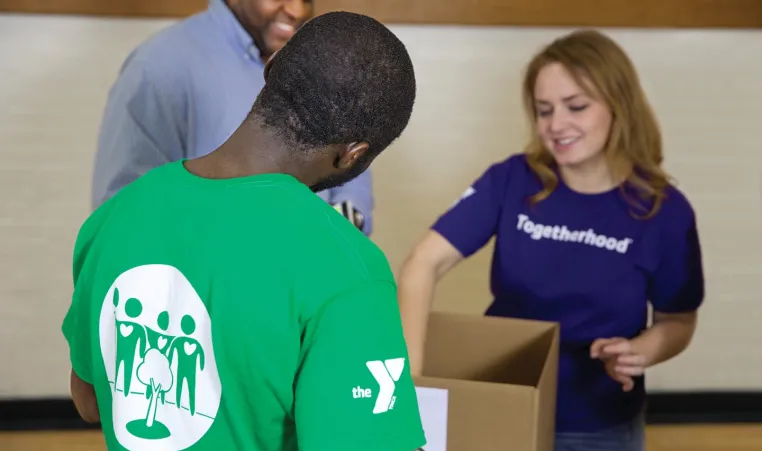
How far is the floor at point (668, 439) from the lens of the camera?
2680 millimetres

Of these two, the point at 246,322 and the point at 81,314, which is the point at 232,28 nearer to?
the point at 81,314

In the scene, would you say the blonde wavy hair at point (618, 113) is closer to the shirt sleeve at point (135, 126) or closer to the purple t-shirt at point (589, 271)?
the purple t-shirt at point (589, 271)

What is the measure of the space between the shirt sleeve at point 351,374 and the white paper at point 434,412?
32 centimetres

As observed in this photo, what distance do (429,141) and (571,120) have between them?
3.64ft

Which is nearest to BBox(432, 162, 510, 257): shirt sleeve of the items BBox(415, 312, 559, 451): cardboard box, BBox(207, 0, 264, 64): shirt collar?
BBox(415, 312, 559, 451): cardboard box

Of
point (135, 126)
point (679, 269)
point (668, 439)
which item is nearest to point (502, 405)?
point (679, 269)

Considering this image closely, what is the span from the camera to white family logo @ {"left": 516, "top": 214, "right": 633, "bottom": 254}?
157 centimetres

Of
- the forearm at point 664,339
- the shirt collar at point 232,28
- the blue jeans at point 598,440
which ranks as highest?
the shirt collar at point 232,28

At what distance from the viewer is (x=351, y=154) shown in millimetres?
816

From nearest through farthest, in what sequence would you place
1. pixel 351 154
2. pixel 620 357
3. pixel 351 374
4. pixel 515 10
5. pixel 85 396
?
pixel 351 374 < pixel 351 154 < pixel 85 396 < pixel 620 357 < pixel 515 10

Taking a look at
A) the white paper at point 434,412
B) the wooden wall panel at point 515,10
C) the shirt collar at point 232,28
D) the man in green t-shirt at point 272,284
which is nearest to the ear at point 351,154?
the man in green t-shirt at point 272,284

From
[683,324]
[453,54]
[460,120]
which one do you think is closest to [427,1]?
[453,54]

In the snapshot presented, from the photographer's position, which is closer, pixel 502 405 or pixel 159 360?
pixel 159 360

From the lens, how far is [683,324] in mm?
1605
